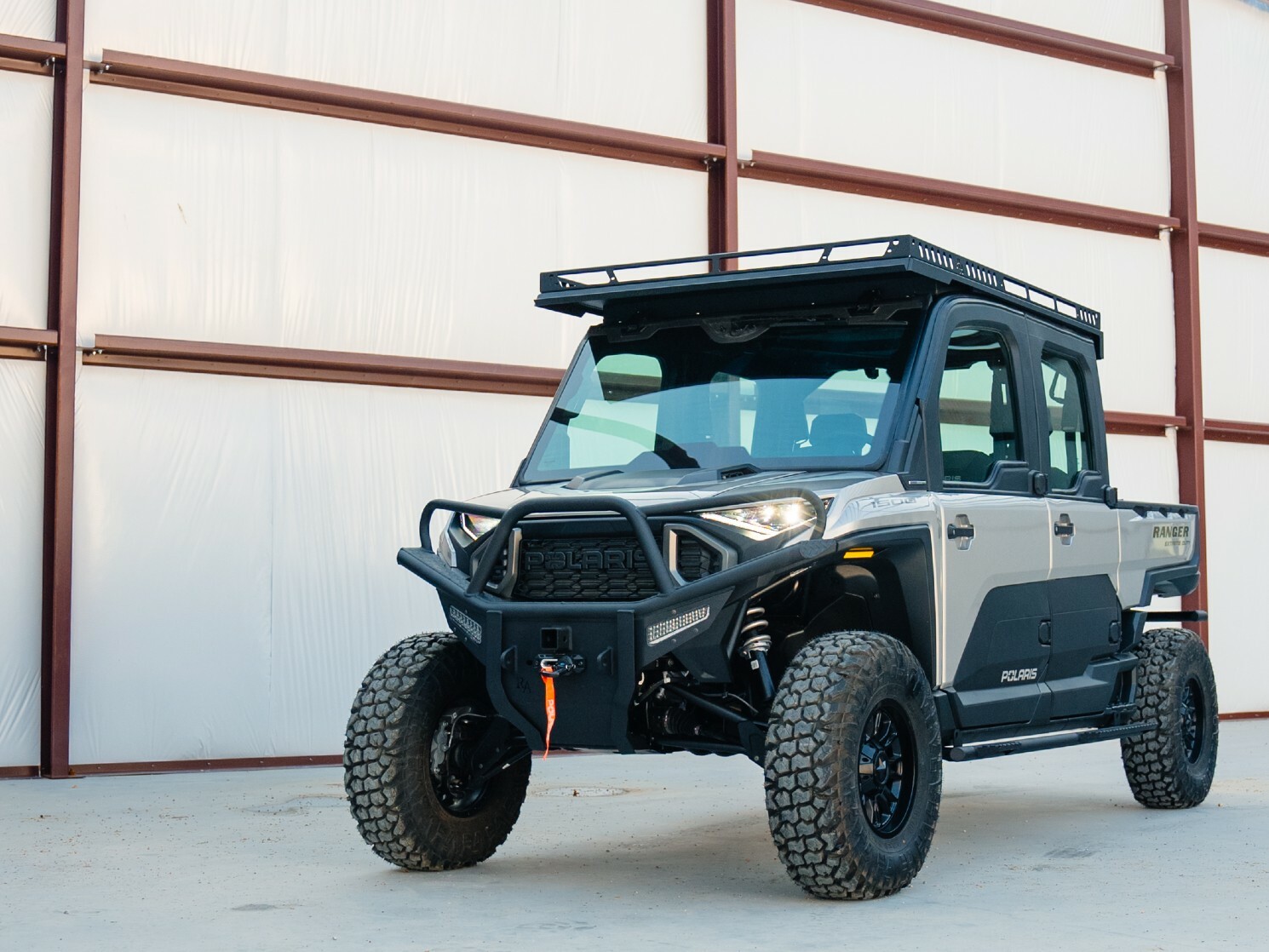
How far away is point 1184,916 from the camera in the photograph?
5832 millimetres

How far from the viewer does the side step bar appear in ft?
22.6

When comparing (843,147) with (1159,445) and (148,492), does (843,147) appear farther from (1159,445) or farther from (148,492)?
(148,492)

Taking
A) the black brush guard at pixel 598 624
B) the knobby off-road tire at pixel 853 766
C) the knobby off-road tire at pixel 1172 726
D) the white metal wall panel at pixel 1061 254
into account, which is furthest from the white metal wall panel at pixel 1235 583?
the black brush guard at pixel 598 624

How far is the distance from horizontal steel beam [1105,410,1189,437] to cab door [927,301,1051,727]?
9.45 meters

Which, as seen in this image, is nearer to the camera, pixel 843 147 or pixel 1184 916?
pixel 1184 916

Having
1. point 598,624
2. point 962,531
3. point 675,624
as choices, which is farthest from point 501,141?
point 675,624

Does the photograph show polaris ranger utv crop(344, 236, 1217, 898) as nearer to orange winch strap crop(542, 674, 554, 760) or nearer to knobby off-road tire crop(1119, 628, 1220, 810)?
orange winch strap crop(542, 674, 554, 760)

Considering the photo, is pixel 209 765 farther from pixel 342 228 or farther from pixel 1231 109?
pixel 1231 109

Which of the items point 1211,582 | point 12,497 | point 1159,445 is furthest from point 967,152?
point 12,497

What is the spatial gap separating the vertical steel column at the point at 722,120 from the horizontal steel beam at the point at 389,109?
0.16 metres

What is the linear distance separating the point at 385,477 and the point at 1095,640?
6.56 m

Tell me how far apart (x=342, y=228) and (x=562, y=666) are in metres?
7.70

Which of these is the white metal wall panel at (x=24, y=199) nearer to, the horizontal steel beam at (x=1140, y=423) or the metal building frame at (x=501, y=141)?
the metal building frame at (x=501, y=141)

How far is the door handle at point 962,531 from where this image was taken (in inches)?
269
